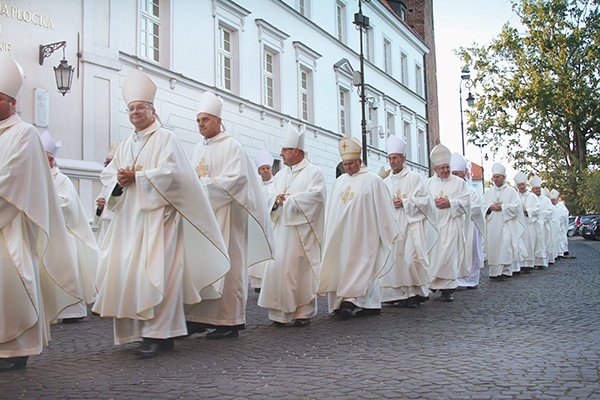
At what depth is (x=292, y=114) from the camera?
2547 cm

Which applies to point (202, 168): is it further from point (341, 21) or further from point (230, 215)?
point (341, 21)

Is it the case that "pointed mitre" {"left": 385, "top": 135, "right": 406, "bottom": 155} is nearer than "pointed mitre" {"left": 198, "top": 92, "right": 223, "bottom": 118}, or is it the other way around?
"pointed mitre" {"left": 198, "top": 92, "right": 223, "bottom": 118}

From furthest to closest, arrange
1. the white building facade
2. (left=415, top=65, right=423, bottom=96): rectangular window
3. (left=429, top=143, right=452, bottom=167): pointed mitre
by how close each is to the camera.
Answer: (left=415, top=65, right=423, bottom=96): rectangular window → the white building facade → (left=429, top=143, right=452, bottom=167): pointed mitre

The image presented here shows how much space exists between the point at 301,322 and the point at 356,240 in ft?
4.83

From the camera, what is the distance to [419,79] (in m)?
42.5

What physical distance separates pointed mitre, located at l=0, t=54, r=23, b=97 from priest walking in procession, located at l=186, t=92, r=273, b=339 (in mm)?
2021

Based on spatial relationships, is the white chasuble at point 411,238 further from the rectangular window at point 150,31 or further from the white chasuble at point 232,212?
the rectangular window at point 150,31

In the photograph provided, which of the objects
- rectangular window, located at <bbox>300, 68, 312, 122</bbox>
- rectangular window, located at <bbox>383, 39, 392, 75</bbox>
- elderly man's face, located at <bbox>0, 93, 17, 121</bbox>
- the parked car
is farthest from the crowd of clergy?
the parked car

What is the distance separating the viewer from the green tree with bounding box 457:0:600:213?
44.1 metres

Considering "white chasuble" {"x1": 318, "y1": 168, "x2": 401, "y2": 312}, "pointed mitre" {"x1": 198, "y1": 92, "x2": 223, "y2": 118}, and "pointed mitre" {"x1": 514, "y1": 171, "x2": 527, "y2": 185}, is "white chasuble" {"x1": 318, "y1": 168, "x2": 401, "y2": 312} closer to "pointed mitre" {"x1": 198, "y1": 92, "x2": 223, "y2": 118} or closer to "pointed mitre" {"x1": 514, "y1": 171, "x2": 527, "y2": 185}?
"pointed mitre" {"x1": 198, "y1": 92, "x2": 223, "y2": 118}

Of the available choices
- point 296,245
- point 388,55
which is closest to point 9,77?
point 296,245

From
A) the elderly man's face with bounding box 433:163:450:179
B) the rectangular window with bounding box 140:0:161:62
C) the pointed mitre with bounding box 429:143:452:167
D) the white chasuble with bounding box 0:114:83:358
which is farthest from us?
the rectangular window with bounding box 140:0:161:62

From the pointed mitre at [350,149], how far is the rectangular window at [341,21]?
21.2 meters

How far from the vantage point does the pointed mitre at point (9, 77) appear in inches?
228
